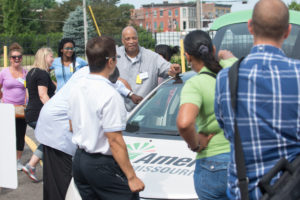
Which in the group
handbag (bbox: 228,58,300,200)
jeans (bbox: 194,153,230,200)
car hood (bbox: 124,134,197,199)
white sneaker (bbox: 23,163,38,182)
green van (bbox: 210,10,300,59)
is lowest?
white sneaker (bbox: 23,163,38,182)

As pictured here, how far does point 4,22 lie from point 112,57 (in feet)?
231

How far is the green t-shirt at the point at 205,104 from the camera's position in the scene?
101 inches

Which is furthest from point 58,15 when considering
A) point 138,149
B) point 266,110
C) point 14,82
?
point 266,110

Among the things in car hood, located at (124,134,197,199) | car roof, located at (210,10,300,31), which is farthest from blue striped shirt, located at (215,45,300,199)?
car roof, located at (210,10,300,31)

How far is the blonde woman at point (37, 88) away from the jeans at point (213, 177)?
328 centimetres

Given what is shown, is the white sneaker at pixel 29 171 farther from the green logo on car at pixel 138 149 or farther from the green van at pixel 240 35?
the green van at pixel 240 35

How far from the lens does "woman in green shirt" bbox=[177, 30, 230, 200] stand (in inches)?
101

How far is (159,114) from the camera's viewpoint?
4.64m

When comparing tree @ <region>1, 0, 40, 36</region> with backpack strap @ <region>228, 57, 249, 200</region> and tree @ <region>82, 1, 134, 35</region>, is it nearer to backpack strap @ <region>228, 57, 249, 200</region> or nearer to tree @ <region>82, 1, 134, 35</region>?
tree @ <region>82, 1, 134, 35</region>

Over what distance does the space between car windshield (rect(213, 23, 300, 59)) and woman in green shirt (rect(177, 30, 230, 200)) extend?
346 centimetres

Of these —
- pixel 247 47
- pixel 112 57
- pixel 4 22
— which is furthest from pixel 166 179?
pixel 4 22

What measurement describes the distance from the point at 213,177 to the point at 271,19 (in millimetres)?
1030

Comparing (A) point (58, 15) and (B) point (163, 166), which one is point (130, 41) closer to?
(B) point (163, 166)

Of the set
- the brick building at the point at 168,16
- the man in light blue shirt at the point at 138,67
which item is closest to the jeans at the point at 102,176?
the man in light blue shirt at the point at 138,67
